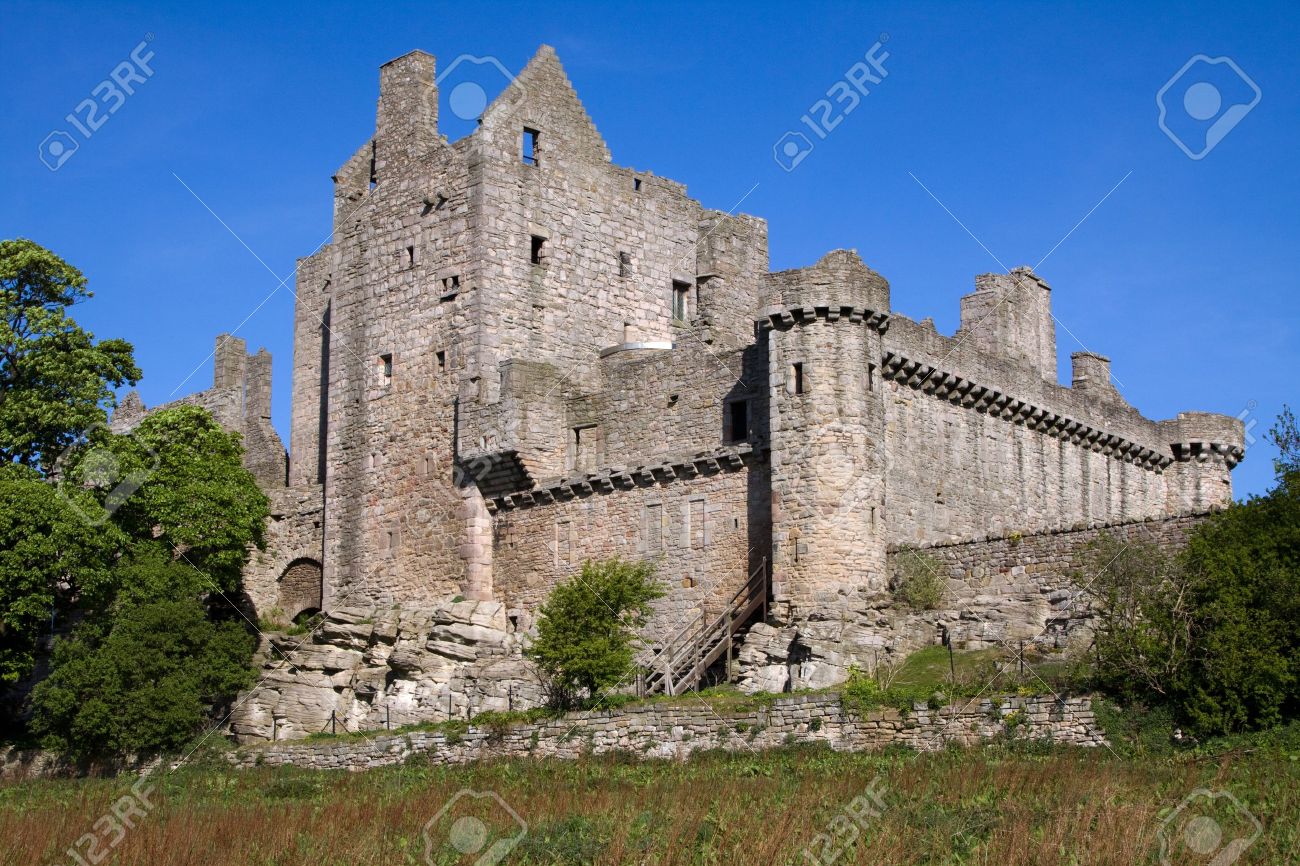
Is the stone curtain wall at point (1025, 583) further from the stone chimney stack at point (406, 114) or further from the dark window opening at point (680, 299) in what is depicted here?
the stone chimney stack at point (406, 114)

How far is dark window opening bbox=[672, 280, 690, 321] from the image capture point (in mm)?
48531

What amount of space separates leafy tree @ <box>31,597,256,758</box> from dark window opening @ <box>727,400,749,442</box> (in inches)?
472

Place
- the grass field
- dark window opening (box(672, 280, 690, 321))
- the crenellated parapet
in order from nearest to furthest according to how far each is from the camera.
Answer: the grass field < the crenellated parapet < dark window opening (box(672, 280, 690, 321))

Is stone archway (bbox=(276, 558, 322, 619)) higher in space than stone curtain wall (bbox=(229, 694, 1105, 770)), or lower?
higher

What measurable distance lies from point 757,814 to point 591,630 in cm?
1139

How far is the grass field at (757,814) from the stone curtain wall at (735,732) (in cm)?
79

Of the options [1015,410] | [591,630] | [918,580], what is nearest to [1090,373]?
[1015,410]

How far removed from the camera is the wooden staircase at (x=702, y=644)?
36.3m

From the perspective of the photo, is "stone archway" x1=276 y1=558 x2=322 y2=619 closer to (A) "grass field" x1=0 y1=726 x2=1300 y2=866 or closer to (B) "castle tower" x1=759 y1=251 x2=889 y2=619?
(B) "castle tower" x1=759 y1=251 x2=889 y2=619

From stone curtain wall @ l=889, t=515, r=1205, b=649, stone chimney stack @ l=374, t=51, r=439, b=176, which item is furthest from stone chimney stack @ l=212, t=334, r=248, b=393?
stone curtain wall @ l=889, t=515, r=1205, b=649

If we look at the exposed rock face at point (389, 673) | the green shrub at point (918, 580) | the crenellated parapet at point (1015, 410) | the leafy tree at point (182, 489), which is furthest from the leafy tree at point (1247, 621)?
the leafy tree at point (182, 489)

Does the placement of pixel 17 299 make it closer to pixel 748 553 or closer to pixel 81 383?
pixel 81 383

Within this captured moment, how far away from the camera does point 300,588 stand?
49.6m

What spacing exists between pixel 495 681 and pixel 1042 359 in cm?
1731
